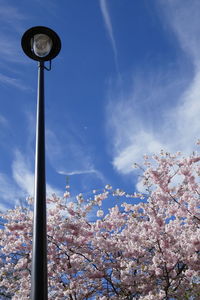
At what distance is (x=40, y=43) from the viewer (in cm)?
431

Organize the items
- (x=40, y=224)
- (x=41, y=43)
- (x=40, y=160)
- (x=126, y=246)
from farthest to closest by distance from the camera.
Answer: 1. (x=126, y=246)
2. (x=41, y=43)
3. (x=40, y=160)
4. (x=40, y=224)

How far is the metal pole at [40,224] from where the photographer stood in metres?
2.52

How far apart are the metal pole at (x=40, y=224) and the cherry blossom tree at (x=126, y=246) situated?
12.6ft

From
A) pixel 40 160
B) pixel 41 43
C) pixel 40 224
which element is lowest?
pixel 40 224

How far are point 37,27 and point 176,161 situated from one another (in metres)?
5.44

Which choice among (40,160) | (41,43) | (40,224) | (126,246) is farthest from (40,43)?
(126,246)

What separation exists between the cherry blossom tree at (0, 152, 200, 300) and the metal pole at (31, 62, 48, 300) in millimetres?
3847

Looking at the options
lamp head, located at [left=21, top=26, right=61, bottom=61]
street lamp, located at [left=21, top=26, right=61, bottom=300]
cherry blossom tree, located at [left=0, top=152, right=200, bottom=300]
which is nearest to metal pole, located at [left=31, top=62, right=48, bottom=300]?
street lamp, located at [left=21, top=26, right=61, bottom=300]

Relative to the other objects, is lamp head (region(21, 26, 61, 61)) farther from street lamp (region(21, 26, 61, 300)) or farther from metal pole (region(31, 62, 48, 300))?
metal pole (region(31, 62, 48, 300))

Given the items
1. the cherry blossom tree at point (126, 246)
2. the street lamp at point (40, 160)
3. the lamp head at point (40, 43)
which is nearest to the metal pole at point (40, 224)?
the street lamp at point (40, 160)

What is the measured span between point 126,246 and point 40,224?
4454 millimetres

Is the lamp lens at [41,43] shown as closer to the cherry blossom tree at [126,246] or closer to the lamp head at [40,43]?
the lamp head at [40,43]

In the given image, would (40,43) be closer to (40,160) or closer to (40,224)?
(40,160)

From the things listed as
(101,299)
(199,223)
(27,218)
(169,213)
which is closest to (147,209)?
(169,213)
